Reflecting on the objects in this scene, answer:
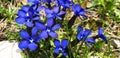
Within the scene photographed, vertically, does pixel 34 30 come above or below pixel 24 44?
above

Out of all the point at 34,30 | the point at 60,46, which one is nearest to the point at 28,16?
the point at 34,30

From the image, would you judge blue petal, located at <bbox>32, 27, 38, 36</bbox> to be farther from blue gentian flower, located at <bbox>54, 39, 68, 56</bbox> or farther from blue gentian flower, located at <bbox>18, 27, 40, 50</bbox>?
Answer: blue gentian flower, located at <bbox>54, 39, 68, 56</bbox>

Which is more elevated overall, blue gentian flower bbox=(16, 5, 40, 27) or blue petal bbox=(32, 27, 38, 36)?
blue gentian flower bbox=(16, 5, 40, 27)

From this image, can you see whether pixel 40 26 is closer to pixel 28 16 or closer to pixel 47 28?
pixel 47 28

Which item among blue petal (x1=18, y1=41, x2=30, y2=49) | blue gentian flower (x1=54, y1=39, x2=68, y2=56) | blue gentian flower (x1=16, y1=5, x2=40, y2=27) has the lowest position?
blue gentian flower (x1=54, y1=39, x2=68, y2=56)

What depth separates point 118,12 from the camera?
3094 mm

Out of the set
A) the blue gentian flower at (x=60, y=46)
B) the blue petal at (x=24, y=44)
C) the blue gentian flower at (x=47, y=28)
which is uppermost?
the blue gentian flower at (x=47, y=28)

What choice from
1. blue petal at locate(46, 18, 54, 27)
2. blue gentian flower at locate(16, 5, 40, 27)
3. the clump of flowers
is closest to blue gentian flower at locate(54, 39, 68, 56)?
the clump of flowers

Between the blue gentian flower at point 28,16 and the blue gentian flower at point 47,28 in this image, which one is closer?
the blue gentian flower at point 47,28

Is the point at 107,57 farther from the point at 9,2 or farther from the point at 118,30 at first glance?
the point at 9,2

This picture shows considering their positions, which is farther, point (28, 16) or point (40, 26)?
point (28, 16)

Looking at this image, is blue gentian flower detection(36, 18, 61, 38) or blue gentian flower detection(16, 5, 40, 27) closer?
blue gentian flower detection(36, 18, 61, 38)

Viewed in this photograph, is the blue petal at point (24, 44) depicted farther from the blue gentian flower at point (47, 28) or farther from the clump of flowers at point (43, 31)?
the blue gentian flower at point (47, 28)

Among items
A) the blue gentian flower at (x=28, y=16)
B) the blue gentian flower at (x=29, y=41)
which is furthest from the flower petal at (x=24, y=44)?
the blue gentian flower at (x=28, y=16)
